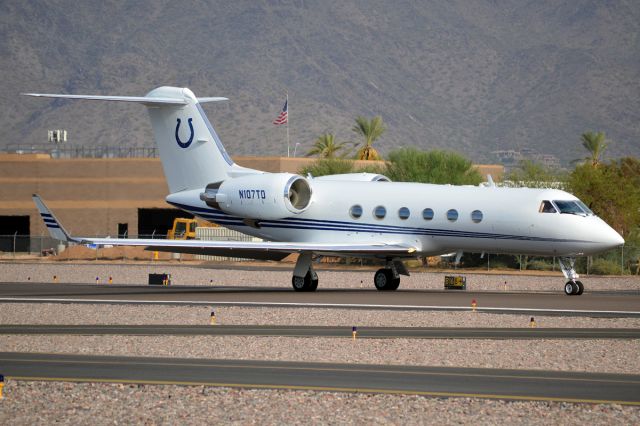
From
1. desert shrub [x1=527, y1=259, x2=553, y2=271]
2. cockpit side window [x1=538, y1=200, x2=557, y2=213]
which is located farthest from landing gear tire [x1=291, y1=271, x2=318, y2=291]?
desert shrub [x1=527, y1=259, x2=553, y2=271]

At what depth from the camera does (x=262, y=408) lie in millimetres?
13078

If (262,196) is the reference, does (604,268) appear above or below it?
below

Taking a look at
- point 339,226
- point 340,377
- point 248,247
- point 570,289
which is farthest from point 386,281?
point 340,377

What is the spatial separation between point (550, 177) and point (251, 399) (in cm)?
4892

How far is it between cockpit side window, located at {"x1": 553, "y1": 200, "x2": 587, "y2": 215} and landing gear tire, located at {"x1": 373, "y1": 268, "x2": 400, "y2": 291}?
5.23m

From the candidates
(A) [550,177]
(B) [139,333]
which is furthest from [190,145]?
(A) [550,177]

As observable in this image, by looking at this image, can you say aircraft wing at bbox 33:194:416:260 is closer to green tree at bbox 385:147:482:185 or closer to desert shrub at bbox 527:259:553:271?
desert shrub at bbox 527:259:553:271

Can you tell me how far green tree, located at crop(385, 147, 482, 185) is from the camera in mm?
59375

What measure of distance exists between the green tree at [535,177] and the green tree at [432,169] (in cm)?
209

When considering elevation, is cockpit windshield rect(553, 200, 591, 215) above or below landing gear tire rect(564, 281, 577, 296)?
above

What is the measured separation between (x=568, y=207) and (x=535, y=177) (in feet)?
97.7

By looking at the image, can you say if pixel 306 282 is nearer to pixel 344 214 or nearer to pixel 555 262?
pixel 344 214

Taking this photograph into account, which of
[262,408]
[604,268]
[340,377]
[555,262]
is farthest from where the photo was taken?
[555,262]

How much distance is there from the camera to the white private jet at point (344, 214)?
31.1 m
